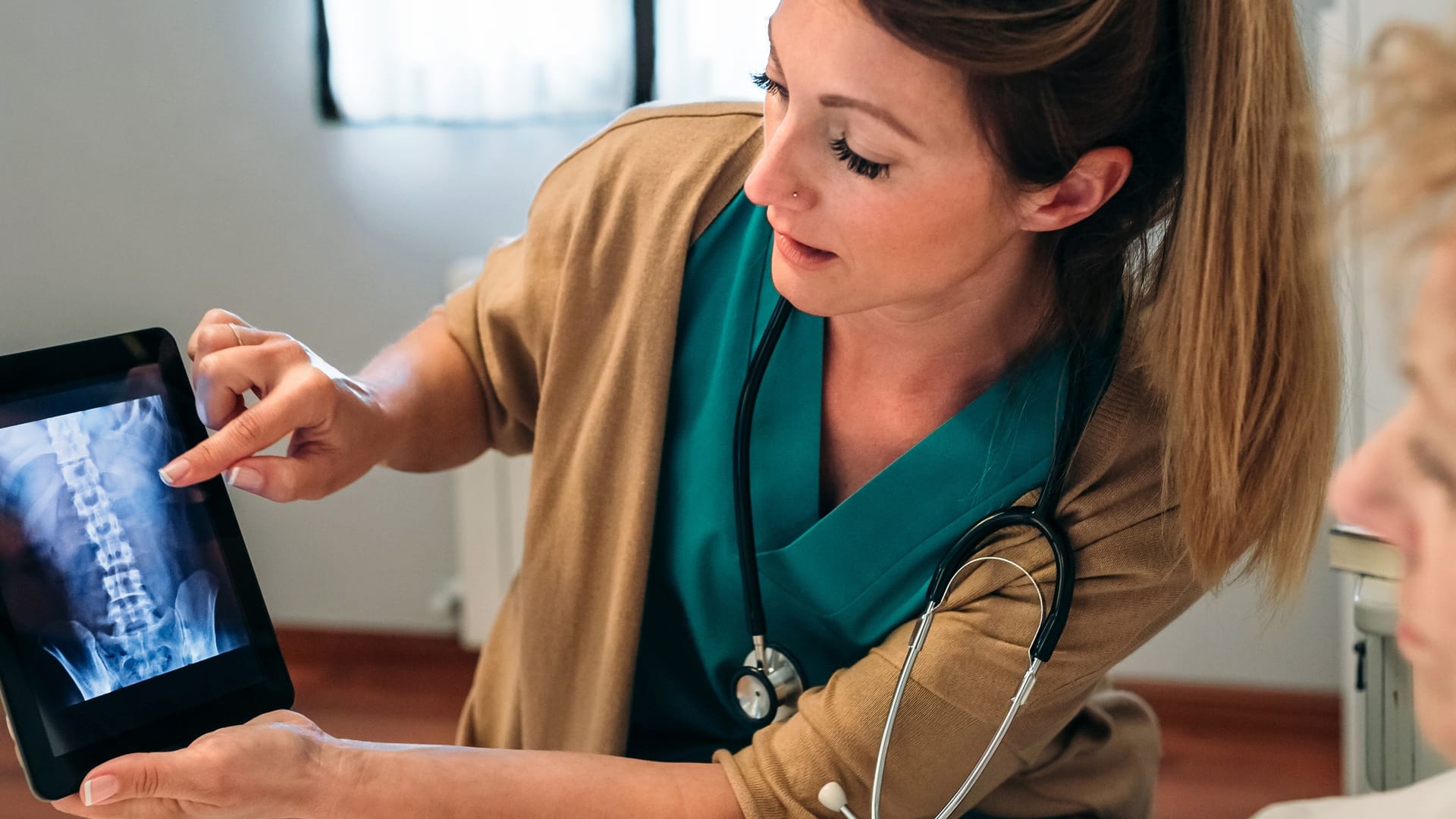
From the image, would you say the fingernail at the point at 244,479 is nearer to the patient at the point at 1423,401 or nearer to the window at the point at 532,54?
the patient at the point at 1423,401

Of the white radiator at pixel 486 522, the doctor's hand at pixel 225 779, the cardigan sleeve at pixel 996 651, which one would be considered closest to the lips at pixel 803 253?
the cardigan sleeve at pixel 996 651

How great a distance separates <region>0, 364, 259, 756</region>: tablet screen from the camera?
27.3 inches

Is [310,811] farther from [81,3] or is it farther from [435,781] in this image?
[81,3]

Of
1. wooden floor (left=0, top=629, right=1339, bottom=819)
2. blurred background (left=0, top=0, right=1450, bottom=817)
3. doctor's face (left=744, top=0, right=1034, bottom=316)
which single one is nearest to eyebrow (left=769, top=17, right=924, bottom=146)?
doctor's face (left=744, top=0, right=1034, bottom=316)

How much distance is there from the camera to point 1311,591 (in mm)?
1885

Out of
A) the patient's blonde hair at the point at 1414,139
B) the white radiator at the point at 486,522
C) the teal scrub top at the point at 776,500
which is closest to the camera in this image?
the patient's blonde hair at the point at 1414,139

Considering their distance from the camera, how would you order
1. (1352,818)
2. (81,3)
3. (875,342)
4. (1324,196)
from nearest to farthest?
1. (1352,818)
2. (1324,196)
3. (875,342)
4. (81,3)

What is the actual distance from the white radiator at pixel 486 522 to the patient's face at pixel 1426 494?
1.46 m

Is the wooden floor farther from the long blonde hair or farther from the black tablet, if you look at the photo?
the black tablet

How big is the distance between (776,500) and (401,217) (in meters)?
1.18

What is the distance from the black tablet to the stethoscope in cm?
33

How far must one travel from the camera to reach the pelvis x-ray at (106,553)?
70 centimetres

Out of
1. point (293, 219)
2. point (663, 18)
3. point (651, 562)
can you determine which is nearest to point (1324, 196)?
point (651, 562)

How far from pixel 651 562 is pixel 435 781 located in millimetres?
267
